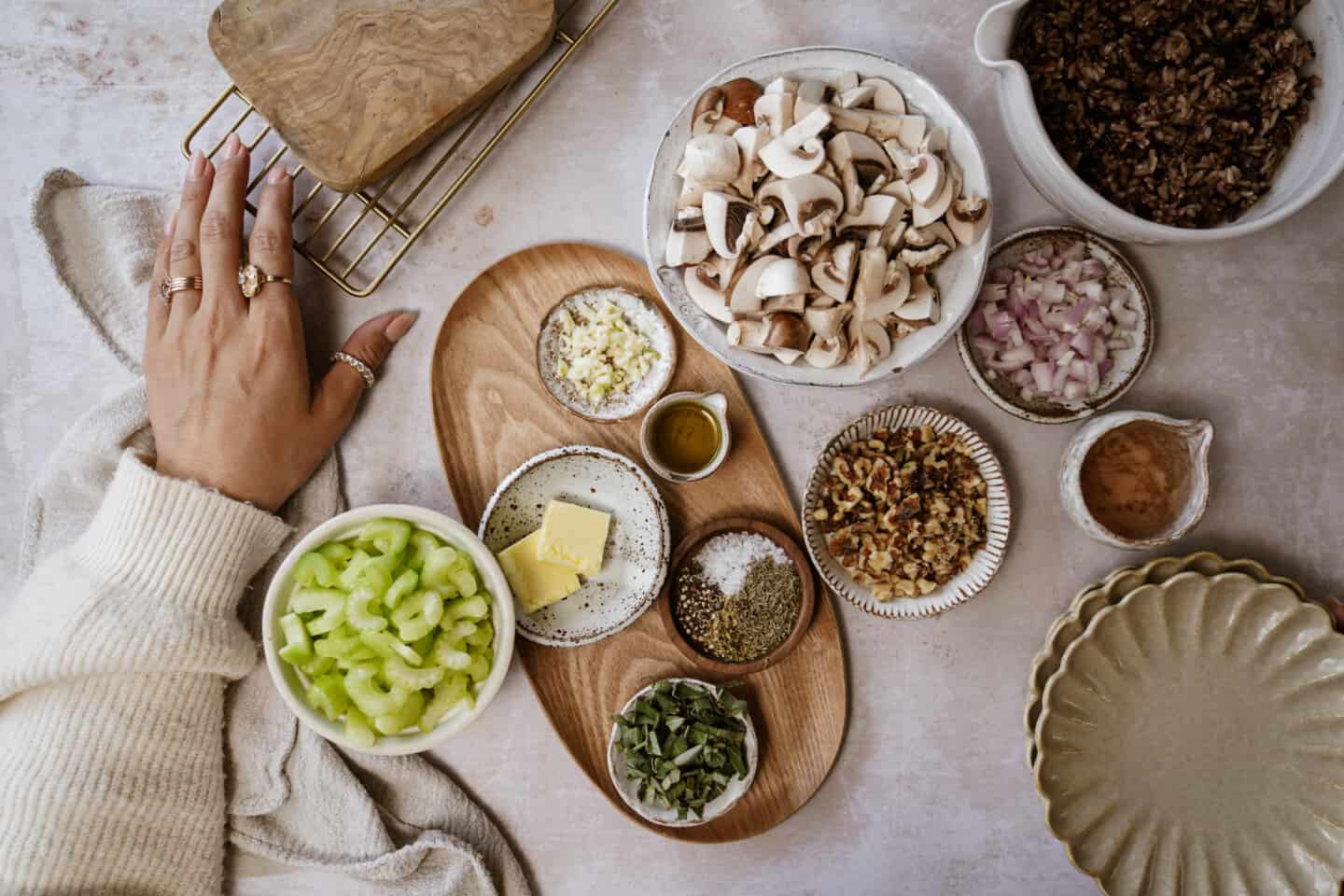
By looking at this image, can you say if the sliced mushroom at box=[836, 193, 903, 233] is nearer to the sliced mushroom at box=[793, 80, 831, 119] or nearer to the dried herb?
the sliced mushroom at box=[793, 80, 831, 119]

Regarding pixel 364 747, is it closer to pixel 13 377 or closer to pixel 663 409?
pixel 663 409

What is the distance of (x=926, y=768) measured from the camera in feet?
5.76

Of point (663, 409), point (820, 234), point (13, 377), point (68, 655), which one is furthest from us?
point (13, 377)

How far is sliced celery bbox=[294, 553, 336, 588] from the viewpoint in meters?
1.52

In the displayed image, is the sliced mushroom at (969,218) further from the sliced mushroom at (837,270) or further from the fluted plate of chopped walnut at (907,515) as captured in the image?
the fluted plate of chopped walnut at (907,515)

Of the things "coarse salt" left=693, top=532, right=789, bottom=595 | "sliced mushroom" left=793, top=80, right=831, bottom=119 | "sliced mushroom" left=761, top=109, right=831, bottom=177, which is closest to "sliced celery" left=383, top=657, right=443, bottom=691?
"coarse salt" left=693, top=532, right=789, bottom=595

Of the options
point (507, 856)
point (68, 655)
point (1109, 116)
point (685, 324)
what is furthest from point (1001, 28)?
point (68, 655)

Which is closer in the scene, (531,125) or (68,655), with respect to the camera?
(68,655)

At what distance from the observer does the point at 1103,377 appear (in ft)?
5.43

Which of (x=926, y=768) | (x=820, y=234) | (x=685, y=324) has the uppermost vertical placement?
(x=820, y=234)

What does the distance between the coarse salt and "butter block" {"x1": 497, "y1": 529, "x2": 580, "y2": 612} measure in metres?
0.27

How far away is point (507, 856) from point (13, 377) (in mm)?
1502

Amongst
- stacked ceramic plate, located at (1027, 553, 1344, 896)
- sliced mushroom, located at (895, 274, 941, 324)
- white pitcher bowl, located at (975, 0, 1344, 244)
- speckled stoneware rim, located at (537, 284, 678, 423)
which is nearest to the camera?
white pitcher bowl, located at (975, 0, 1344, 244)

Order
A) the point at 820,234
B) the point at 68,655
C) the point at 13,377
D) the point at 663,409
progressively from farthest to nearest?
the point at 13,377
the point at 663,409
the point at 68,655
the point at 820,234
